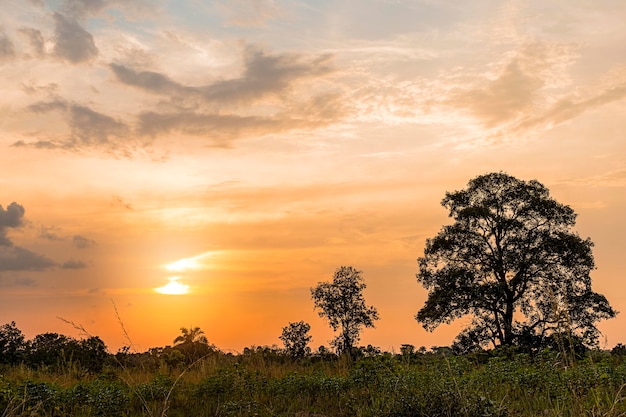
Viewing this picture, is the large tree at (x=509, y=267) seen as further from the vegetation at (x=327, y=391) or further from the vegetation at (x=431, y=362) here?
the vegetation at (x=327, y=391)

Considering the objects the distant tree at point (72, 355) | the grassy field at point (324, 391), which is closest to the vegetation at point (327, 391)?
the grassy field at point (324, 391)

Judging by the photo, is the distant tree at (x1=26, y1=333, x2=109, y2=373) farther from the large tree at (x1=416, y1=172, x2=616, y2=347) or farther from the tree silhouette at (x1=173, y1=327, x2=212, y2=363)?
the large tree at (x1=416, y1=172, x2=616, y2=347)

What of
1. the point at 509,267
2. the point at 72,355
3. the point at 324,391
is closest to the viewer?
the point at 324,391

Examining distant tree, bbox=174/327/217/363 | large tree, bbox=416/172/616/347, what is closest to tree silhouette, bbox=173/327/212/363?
distant tree, bbox=174/327/217/363

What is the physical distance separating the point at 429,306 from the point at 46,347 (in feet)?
62.8

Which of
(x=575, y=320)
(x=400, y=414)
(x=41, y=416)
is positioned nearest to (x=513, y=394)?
(x=400, y=414)

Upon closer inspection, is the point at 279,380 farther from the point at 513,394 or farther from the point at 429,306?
the point at 429,306

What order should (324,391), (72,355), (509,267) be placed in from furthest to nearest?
(509,267), (72,355), (324,391)

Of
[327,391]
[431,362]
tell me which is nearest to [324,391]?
[327,391]

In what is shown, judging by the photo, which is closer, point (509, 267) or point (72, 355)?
point (72, 355)

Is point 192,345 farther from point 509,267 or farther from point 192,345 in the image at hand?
point 509,267

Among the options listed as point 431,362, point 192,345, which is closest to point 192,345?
point 192,345

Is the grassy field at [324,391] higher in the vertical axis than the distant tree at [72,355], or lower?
lower

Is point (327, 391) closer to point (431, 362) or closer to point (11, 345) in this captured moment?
point (431, 362)
